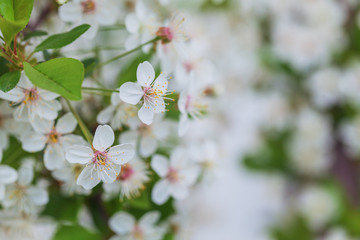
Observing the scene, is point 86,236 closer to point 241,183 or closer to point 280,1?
point 280,1

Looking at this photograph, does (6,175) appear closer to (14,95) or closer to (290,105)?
(14,95)

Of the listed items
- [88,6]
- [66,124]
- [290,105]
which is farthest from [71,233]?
[290,105]

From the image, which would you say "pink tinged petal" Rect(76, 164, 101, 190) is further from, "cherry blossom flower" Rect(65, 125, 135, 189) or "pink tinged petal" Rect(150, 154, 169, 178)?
"pink tinged petal" Rect(150, 154, 169, 178)

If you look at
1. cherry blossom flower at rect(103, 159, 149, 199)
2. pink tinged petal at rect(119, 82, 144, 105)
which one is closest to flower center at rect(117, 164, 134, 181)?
cherry blossom flower at rect(103, 159, 149, 199)

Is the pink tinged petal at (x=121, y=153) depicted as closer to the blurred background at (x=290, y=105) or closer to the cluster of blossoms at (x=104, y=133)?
the cluster of blossoms at (x=104, y=133)

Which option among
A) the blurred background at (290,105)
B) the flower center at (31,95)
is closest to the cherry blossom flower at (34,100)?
the flower center at (31,95)
